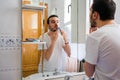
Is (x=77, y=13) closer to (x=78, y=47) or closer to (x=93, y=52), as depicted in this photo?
(x=78, y=47)

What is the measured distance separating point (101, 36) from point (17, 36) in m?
0.70

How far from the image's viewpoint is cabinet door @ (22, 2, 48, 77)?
144 cm

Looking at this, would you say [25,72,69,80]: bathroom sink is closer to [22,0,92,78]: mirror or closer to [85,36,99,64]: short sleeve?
[22,0,92,78]: mirror

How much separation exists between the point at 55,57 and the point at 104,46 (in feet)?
2.37

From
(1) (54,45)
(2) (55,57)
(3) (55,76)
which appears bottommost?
(3) (55,76)

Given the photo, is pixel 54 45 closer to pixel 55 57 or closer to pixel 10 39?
pixel 55 57

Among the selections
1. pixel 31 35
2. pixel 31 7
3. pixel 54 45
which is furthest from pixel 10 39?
pixel 54 45

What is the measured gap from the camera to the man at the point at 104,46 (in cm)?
103

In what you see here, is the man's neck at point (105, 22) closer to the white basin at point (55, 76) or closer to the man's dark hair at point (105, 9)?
the man's dark hair at point (105, 9)

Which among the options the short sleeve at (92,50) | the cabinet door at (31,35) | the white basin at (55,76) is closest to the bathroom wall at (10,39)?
the cabinet door at (31,35)

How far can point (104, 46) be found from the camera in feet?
3.39

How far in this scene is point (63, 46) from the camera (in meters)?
1.74

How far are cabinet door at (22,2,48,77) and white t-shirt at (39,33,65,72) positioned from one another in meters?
0.10

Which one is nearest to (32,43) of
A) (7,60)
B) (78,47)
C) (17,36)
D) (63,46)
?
(17,36)
